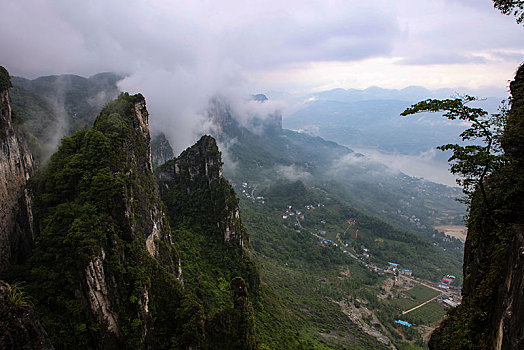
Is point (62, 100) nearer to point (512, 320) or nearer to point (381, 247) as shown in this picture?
point (512, 320)

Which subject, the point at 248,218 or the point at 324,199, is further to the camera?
the point at 324,199

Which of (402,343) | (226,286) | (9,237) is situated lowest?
(402,343)

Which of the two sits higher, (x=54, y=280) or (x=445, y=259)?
(x=54, y=280)

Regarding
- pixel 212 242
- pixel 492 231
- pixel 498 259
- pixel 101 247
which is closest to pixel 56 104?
pixel 212 242

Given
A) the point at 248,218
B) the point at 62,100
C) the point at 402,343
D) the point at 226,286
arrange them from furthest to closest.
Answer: the point at 248,218
the point at 62,100
the point at 402,343
the point at 226,286

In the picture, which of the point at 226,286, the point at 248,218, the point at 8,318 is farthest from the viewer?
the point at 248,218

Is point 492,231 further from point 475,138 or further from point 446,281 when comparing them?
point 446,281

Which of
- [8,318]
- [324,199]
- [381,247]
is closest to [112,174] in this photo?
[8,318]

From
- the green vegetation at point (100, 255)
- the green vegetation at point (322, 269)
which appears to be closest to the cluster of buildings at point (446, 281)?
the green vegetation at point (322, 269)
